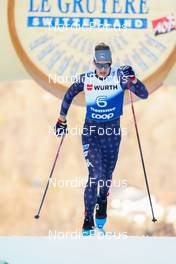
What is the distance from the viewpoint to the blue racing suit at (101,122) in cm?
218

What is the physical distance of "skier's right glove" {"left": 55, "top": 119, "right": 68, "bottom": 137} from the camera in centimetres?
219

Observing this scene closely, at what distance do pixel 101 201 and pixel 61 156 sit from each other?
0.87 feet

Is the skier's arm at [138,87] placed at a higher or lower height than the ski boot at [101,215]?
higher

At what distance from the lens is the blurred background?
2176mm

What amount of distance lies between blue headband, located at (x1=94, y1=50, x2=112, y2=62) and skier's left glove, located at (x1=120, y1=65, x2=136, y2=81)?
7 centimetres

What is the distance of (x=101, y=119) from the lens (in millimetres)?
2189

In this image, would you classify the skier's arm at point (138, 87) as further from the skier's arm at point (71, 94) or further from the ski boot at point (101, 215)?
the ski boot at point (101, 215)

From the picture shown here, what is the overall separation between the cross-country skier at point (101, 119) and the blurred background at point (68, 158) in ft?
0.10
